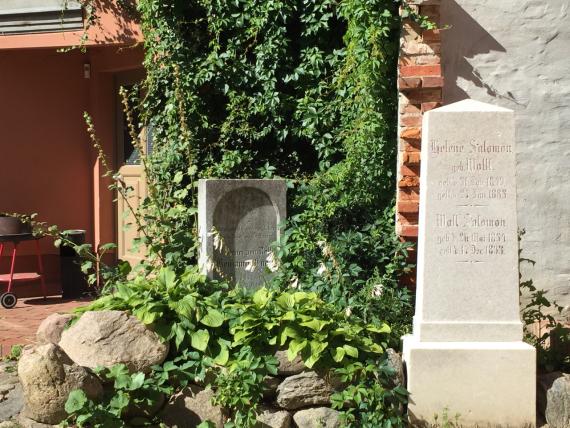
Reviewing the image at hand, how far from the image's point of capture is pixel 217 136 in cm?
780

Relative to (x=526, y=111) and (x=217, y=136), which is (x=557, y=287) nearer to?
(x=526, y=111)

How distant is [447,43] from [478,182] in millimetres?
2142

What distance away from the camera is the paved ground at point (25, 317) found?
6.86 metres

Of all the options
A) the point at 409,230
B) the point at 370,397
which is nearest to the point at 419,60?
the point at 409,230

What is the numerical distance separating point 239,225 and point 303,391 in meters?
1.99

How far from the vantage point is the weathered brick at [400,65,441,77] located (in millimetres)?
6512

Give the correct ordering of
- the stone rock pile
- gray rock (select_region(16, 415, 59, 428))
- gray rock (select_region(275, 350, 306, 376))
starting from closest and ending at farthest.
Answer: gray rock (select_region(16, 415, 59, 428)) < the stone rock pile < gray rock (select_region(275, 350, 306, 376))

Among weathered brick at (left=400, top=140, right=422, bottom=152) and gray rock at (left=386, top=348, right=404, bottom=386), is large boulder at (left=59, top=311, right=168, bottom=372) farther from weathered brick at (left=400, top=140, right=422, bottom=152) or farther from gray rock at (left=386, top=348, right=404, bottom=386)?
weathered brick at (left=400, top=140, right=422, bottom=152)

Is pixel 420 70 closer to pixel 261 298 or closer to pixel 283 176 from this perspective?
pixel 283 176

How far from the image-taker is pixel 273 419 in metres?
4.70

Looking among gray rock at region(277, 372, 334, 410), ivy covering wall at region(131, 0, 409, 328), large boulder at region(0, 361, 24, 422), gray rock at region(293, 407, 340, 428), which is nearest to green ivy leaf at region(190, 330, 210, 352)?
gray rock at region(277, 372, 334, 410)

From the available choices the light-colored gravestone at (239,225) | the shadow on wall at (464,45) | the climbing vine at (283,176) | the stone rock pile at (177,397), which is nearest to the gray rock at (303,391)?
the stone rock pile at (177,397)

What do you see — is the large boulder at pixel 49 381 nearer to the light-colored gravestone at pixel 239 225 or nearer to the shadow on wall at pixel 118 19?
the light-colored gravestone at pixel 239 225

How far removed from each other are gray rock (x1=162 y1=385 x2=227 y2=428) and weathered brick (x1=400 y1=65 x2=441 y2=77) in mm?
3087
